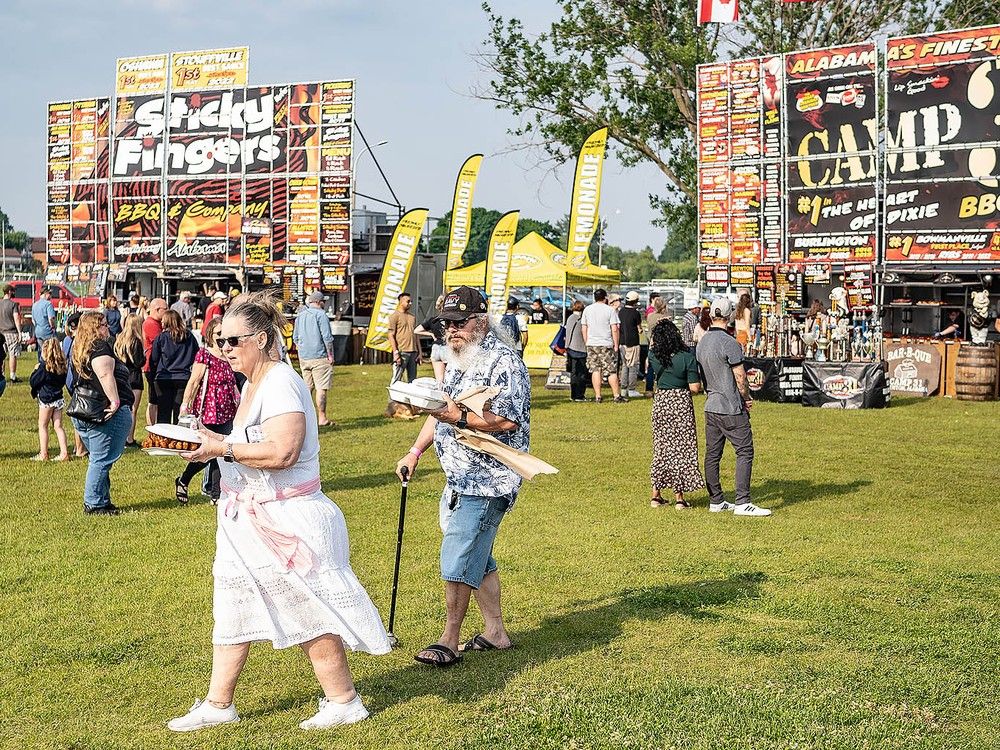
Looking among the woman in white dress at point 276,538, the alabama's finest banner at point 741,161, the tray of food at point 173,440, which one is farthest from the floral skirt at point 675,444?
the alabama's finest banner at point 741,161

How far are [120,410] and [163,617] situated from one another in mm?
3743

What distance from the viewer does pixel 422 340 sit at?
2923 cm

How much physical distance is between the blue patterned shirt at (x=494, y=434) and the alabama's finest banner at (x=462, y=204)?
907 inches

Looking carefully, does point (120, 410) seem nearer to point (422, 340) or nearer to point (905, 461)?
point (905, 461)

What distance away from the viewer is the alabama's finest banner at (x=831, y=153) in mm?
23578

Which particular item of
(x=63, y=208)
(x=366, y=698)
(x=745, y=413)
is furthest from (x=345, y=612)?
(x=63, y=208)

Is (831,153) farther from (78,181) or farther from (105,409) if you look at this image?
(78,181)

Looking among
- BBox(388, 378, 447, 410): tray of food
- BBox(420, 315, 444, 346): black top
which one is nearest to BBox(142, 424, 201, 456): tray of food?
BBox(388, 378, 447, 410): tray of food

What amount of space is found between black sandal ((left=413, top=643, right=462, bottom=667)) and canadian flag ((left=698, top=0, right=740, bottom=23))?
23335 mm

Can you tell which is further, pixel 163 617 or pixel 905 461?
pixel 905 461

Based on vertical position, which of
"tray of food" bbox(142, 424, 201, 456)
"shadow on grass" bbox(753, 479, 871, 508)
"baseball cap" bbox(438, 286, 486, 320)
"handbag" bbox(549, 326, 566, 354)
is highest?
"baseball cap" bbox(438, 286, 486, 320)

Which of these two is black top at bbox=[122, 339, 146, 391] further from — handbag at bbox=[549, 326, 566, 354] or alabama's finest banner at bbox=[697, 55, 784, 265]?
alabama's finest banner at bbox=[697, 55, 784, 265]

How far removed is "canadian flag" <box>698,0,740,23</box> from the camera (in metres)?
→ 26.8

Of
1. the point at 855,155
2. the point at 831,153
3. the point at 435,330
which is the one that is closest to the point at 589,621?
the point at 435,330
